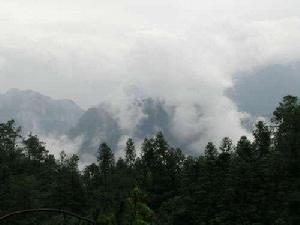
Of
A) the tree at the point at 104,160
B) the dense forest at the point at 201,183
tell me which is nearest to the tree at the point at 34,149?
the dense forest at the point at 201,183

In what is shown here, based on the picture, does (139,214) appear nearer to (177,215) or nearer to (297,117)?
(297,117)

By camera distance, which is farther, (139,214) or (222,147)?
(222,147)

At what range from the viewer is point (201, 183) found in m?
74.1

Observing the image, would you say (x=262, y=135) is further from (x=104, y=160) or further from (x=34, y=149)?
(x=34, y=149)

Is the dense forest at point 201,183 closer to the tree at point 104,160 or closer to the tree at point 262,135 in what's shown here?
the tree at point 262,135

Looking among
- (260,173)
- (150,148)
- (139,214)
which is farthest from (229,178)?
(139,214)

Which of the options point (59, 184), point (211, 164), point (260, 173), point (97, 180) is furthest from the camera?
point (97, 180)

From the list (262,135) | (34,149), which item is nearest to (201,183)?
(262,135)

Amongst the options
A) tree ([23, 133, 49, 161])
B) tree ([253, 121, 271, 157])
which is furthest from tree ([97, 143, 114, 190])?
tree ([253, 121, 271, 157])

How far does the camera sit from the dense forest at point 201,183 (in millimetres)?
63219

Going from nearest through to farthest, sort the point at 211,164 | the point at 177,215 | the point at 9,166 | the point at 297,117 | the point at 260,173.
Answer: the point at 297,117
the point at 260,173
the point at 177,215
the point at 211,164
the point at 9,166

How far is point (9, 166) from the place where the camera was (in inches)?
3610

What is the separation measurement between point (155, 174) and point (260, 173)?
105ft

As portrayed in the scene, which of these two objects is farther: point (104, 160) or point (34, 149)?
point (104, 160)
